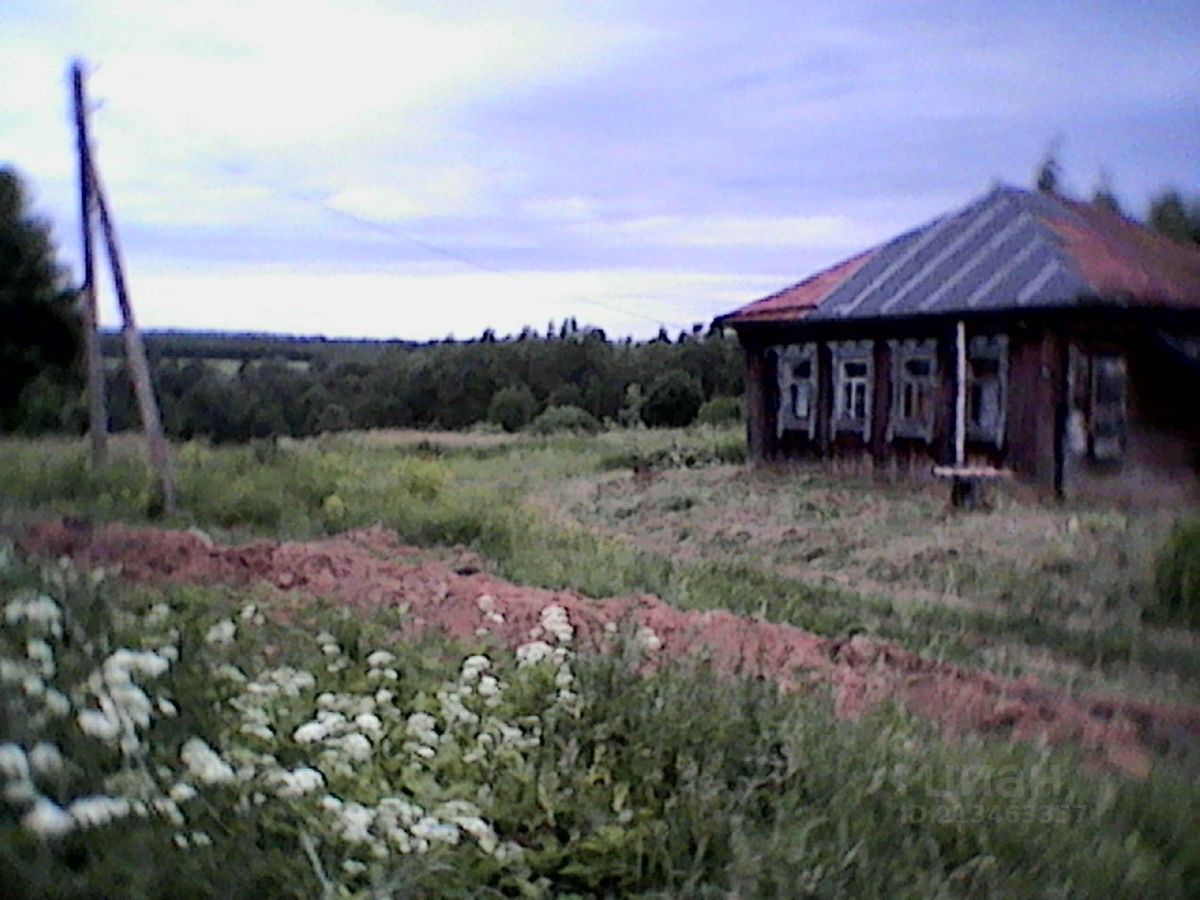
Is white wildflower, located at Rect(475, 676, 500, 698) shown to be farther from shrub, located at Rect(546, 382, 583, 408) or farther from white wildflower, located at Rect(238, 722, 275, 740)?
shrub, located at Rect(546, 382, 583, 408)

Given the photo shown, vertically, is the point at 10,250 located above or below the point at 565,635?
above

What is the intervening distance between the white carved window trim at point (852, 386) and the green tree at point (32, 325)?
6956 mm

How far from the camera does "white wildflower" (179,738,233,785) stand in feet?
6.86

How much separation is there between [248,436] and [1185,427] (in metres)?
6.68

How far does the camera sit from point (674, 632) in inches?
167

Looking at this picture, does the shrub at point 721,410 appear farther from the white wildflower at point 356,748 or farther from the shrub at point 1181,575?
the white wildflower at point 356,748

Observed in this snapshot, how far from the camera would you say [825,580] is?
6785mm

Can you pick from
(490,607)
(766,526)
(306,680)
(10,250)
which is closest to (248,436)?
(10,250)

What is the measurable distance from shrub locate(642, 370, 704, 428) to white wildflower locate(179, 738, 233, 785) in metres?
10.4

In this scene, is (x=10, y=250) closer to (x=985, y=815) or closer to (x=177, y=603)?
(x=177, y=603)

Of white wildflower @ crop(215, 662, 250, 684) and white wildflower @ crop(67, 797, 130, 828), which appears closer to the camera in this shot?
white wildflower @ crop(67, 797, 130, 828)

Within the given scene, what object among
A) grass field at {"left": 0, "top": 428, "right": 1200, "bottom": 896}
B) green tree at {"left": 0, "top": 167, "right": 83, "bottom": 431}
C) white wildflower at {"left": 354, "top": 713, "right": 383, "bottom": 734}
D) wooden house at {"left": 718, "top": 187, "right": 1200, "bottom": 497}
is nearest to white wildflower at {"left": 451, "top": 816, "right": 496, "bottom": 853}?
grass field at {"left": 0, "top": 428, "right": 1200, "bottom": 896}

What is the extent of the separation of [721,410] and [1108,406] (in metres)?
6.35

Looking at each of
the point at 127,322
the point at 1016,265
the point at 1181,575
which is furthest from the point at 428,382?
the point at 1181,575
